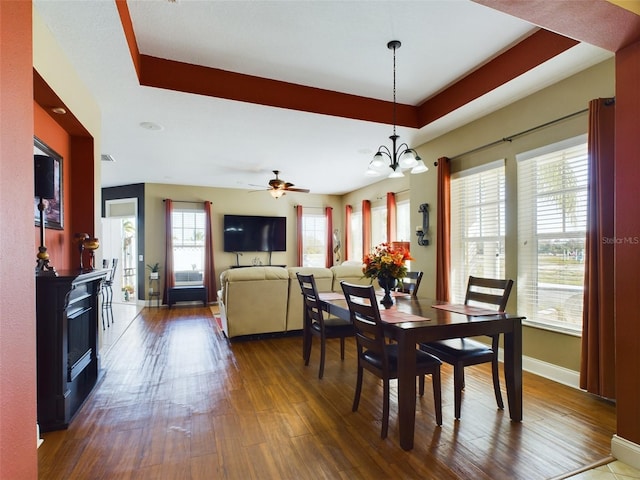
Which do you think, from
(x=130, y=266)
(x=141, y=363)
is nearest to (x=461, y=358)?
(x=141, y=363)

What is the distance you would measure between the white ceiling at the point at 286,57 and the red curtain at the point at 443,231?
0.98ft

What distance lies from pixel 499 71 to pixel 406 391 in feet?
10.1

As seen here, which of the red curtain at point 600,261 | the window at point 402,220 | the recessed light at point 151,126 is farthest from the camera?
the window at point 402,220

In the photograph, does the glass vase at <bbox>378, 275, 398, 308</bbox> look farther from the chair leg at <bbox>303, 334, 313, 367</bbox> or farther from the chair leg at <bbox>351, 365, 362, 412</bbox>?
the chair leg at <bbox>303, 334, 313, 367</bbox>

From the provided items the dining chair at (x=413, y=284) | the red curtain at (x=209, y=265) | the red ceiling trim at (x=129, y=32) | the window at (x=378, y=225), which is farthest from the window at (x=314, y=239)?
the red ceiling trim at (x=129, y=32)

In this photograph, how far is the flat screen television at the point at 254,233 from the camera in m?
8.29

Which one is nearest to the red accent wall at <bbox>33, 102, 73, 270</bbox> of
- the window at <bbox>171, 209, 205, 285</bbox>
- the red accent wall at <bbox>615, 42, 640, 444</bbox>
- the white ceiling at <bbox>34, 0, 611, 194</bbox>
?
the white ceiling at <bbox>34, 0, 611, 194</bbox>

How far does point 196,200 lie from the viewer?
8.17m

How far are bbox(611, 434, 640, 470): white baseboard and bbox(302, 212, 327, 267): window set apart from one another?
7.44 metres

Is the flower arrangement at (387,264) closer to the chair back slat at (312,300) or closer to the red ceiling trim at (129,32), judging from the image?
the chair back slat at (312,300)

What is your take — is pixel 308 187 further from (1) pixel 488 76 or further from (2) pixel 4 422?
(2) pixel 4 422

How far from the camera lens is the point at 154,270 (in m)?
7.73

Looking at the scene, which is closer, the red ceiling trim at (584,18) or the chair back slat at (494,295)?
the red ceiling trim at (584,18)

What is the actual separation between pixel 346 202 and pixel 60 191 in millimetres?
6962
